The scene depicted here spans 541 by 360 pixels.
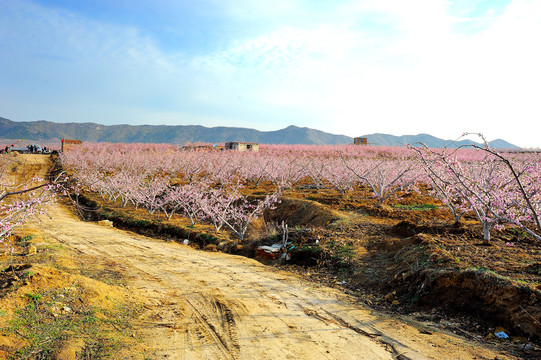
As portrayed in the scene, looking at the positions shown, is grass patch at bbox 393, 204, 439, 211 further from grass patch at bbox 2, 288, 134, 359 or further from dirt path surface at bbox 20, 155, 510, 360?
grass patch at bbox 2, 288, 134, 359

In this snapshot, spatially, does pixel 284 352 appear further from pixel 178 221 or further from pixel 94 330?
pixel 178 221

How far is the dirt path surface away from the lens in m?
4.56

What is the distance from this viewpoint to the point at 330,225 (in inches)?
470

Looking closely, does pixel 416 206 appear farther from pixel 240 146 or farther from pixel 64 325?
pixel 240 146

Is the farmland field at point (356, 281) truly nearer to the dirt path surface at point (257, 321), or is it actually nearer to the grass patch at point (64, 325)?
the dirt path surface at point (257, 321)

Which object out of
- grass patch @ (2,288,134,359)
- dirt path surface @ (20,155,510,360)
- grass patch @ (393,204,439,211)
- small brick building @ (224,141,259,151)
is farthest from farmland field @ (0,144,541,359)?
small brick building @ (224,141,259,151)

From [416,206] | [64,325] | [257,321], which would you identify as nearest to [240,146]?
[416,206]

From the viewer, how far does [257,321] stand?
5.48 meters

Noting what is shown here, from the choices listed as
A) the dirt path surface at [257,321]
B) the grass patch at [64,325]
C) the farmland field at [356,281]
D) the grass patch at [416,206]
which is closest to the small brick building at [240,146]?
the grass patch at [416,206]

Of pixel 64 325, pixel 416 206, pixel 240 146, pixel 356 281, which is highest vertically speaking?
pixel 240 146

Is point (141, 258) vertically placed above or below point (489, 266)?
below

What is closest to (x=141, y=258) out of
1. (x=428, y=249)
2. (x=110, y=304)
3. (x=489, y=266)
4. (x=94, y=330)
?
(x=110, y=304)

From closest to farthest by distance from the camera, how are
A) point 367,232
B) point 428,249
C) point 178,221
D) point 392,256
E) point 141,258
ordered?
point 428,249, point 392,256, point 141,258, point 367,232, point 178,221

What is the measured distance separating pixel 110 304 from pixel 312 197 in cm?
1305
